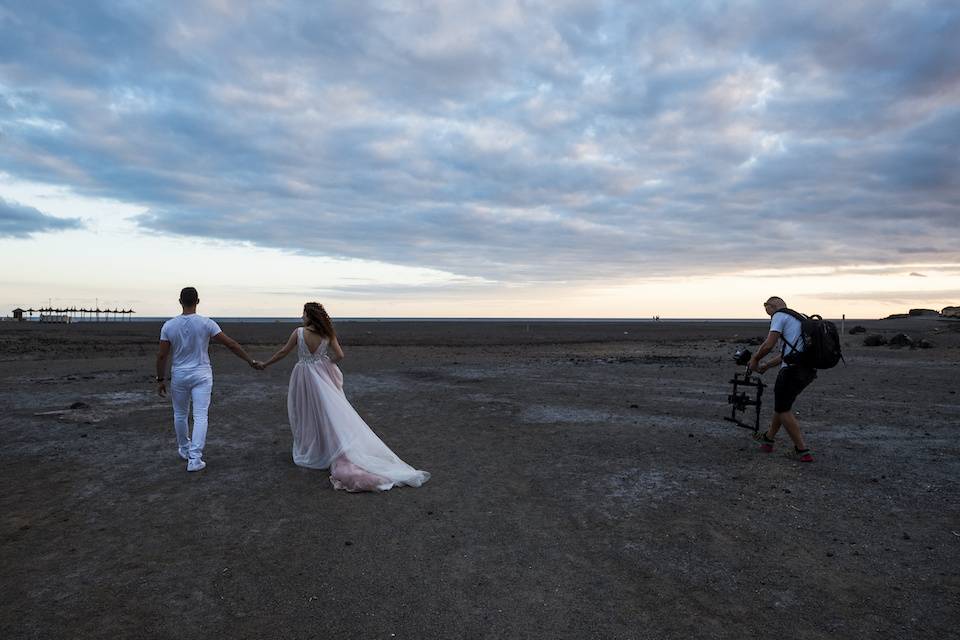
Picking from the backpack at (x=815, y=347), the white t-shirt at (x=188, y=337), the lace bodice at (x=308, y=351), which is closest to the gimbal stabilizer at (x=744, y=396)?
the backpack at (x=815, y=347)

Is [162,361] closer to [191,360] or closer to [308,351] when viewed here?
[191,360]

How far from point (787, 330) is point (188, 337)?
26.8ft

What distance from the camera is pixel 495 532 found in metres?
5.86

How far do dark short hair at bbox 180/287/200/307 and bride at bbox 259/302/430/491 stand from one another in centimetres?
138

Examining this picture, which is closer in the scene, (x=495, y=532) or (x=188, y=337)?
(x=495, y=532)

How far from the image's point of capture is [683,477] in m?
7.69

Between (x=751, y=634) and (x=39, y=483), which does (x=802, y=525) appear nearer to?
(x=751, y=634)

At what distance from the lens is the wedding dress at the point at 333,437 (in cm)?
734

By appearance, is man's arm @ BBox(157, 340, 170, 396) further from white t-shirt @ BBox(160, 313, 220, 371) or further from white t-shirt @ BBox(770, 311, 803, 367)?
white t-shirt @ BBox(770, 311, 803, 367)

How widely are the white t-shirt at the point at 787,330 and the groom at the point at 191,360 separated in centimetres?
732

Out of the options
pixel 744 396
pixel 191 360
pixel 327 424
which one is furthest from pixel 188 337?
pixel 744 396

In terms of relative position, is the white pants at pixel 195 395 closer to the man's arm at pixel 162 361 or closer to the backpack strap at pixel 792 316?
the man's arm at pixel 162 361

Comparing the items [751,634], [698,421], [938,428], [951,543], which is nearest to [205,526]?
[751,634]

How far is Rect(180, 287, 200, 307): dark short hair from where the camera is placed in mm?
7773
